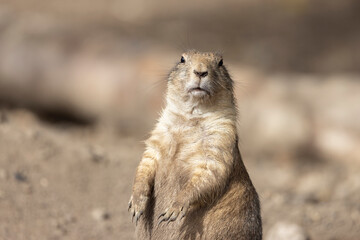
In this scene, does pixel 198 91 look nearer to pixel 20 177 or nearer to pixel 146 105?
pixel 20 177

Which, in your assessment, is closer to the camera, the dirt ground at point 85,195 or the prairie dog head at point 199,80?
the prairie dog head at point 199,80

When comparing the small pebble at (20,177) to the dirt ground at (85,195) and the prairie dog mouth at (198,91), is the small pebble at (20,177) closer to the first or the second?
the dirt ground at (85,195)

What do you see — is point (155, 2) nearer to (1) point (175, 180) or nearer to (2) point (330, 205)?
(2) point (330, 205)

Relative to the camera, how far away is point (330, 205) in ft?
27.7

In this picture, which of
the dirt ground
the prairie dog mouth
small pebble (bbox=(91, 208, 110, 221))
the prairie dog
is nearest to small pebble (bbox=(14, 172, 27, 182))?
the dirt ground

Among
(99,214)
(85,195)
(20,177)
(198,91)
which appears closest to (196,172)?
(198,91)

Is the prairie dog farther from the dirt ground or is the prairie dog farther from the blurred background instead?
the dirt ground

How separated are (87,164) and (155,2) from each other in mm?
10539

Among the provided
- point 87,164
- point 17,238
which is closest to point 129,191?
point 87,164

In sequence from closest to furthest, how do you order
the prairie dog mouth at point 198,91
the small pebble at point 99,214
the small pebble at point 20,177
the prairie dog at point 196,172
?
the prairie dog at point 196,172, the prairie dog mouth at point 198,91, the small pebble at point 99,214, the small pebble at point 20,177

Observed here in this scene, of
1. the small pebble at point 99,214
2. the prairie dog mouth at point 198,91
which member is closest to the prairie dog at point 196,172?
the prairie dog mouth at point 198,91

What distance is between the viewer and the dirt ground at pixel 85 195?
6.82m

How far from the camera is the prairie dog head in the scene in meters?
5.31

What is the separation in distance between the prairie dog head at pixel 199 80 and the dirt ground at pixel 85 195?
209 cm
